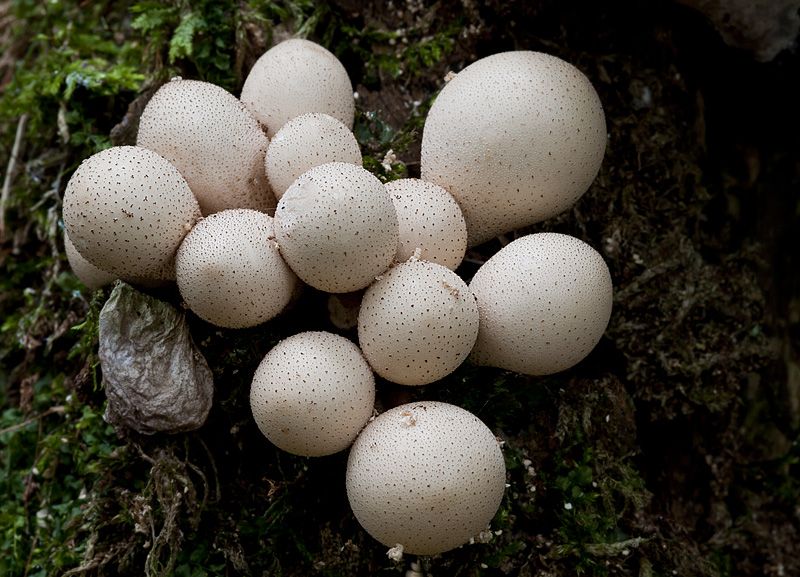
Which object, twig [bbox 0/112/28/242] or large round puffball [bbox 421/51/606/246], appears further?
twig [bbox 0/112/28/242]

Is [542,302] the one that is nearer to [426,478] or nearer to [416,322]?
[416,322]

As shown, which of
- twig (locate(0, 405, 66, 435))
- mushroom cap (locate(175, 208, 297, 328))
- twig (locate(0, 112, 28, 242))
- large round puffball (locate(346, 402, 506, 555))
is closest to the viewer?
large round puffball (locate(346, 402, 506, 555))

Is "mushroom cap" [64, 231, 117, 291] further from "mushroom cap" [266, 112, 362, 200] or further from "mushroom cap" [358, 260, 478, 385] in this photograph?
"mushroom cap" [358, 260, 478, 385]

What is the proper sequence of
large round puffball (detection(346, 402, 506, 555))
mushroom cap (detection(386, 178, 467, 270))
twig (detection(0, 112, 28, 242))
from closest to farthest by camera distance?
large round puffball (detection(346, 402, 506, 555)) < mushroom cap (detection(386, 178, 467, 270)) < twig (detection(0, 112, 28, 242))

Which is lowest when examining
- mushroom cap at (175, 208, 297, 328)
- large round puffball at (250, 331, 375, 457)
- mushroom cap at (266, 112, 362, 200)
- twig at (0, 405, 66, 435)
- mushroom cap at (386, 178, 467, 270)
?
twig at (0, 405, 66, 435)

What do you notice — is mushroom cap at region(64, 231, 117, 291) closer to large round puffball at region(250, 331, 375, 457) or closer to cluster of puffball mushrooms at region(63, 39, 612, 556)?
cluster of puffball mushrooms at region(63, 39, 612, 556)

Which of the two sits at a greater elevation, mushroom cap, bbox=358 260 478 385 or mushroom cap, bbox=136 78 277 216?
mushroom cap, bbox=136 78 277 216

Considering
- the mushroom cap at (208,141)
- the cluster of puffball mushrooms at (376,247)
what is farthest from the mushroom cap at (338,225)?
the mushroom cap at (208,141)

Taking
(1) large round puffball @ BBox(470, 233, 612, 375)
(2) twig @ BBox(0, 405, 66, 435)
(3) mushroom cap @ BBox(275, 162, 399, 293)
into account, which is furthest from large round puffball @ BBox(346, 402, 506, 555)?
(2) twig @ BBox(0, 405, 66, 435)
